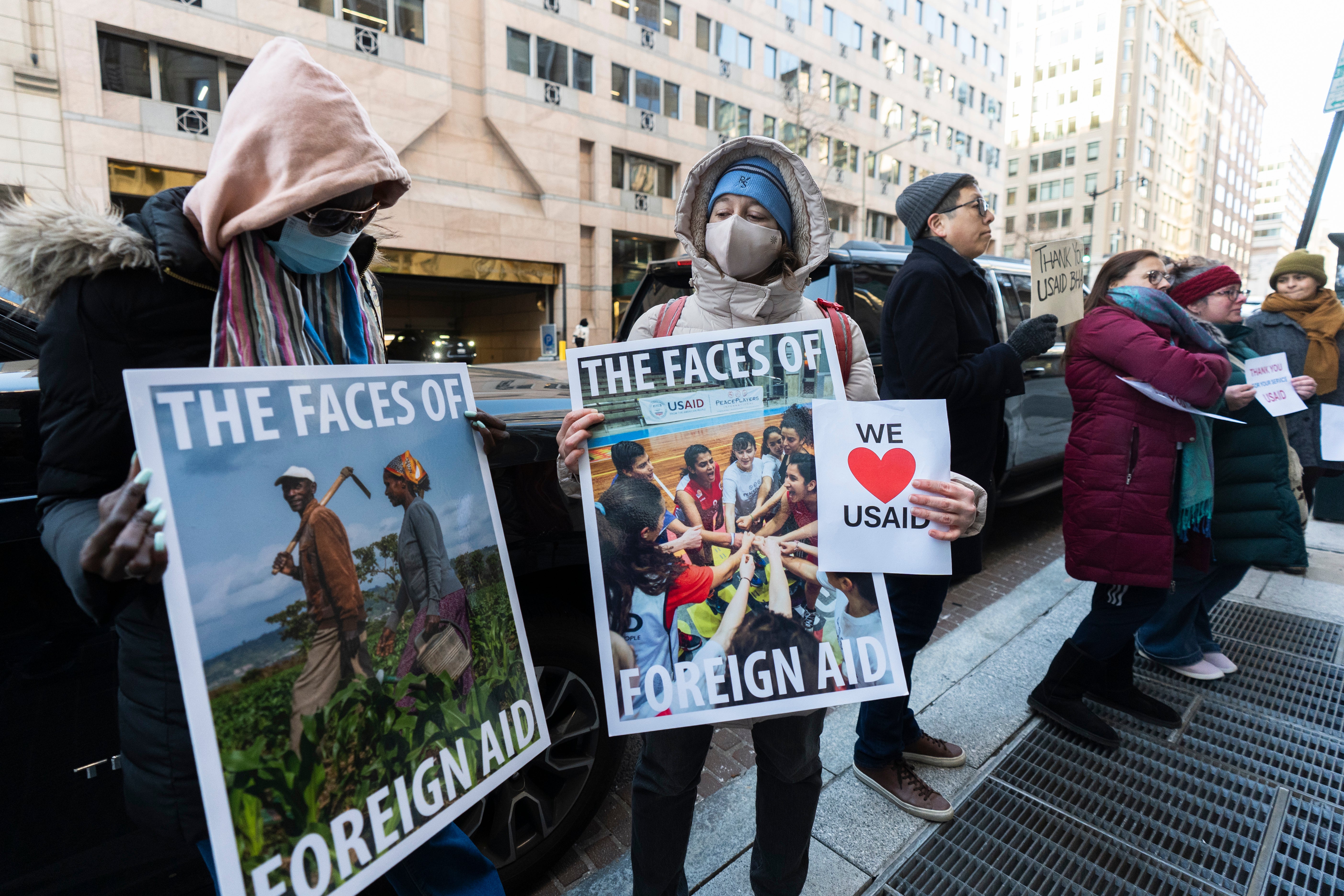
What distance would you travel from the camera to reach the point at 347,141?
1.25 m

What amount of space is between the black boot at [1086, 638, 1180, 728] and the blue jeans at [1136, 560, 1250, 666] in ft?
1.22

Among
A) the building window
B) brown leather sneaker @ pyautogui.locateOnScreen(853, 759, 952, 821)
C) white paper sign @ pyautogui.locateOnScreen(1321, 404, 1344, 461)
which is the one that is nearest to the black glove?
brown leather sneaker @ pyautogui.locateOnScreen(853, 759, 952, 821)

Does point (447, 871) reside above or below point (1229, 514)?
below

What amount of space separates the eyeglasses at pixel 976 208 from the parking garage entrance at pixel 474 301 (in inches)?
634

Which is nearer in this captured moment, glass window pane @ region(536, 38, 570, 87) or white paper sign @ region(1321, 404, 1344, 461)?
white paper sign @ region(1321, 404, 1344, 461)

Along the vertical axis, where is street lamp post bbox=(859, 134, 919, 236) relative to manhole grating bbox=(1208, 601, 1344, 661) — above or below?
above

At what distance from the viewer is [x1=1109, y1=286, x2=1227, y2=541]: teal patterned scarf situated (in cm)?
260

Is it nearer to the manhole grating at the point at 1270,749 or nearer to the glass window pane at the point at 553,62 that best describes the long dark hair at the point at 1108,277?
the manhole grating at the point at 1270,749

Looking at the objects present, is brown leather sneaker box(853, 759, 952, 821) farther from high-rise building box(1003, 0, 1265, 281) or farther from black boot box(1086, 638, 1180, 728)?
high-rise building box(1003, 0, 1265, 281)

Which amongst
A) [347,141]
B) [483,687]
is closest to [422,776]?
[483,687]

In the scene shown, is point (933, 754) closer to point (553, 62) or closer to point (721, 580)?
point (721, 580)

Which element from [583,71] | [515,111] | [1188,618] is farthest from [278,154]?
[583,71]

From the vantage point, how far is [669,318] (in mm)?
1661

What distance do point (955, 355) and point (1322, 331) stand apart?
11.7 feet
